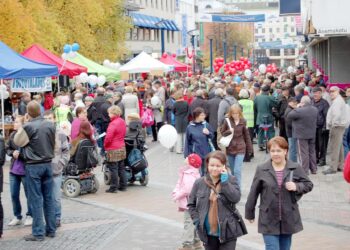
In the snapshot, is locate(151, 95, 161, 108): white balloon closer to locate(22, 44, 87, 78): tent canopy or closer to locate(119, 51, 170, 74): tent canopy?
locate(22, 44, 87, 78): tent canopy

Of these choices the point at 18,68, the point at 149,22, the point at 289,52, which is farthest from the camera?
the point at 289,52

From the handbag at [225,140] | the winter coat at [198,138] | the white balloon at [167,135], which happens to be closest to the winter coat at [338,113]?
the handbag at [225,140]

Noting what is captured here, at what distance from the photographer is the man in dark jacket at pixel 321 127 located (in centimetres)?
1636

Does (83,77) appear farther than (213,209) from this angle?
Yes

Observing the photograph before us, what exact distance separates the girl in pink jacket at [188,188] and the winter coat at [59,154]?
2.11 m

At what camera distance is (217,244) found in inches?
292

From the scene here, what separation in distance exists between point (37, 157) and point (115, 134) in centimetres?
392

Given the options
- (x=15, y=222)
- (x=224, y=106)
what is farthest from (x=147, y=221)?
(x=224, y=106)

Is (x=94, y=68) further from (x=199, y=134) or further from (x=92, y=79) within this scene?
(x=199, y=134)

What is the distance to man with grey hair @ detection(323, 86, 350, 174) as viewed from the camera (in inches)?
608

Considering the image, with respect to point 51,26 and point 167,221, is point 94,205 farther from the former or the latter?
point 51,26

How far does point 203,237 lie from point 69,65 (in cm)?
1923

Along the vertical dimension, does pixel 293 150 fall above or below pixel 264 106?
below

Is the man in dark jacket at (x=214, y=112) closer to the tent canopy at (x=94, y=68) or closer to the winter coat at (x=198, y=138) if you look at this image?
the winter coat at (x=198, y=138)
